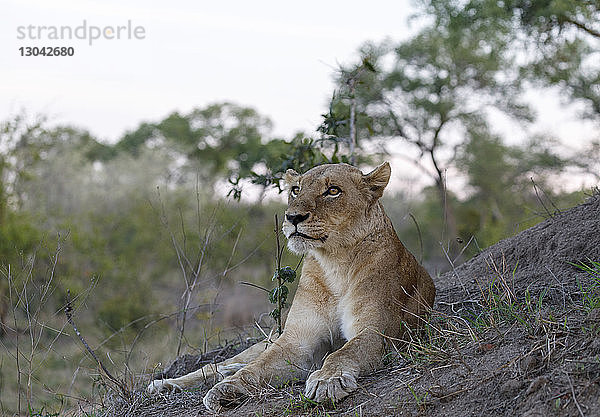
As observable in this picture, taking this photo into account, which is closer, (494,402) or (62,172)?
(494,402)

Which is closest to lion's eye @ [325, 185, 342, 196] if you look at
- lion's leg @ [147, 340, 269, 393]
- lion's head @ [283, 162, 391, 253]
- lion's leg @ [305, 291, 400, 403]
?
lion's head @ [283, 162, 391, 253]

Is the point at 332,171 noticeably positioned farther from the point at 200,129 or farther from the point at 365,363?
the point at 200,129

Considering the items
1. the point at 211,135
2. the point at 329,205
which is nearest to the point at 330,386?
the point at 329,205

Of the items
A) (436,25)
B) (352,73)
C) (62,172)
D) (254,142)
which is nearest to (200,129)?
(254,142)

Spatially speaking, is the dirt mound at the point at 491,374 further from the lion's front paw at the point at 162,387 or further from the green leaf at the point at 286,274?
the green leaf at the point at 286,274

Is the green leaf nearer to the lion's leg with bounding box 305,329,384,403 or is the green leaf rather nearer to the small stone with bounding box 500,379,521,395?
the lion's leg with bounding box 305,329,384,403

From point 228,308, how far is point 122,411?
483 inches

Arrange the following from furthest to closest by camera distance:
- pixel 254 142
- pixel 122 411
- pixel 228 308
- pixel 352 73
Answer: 1. pixel 254 142
2. pixel 228 308
3. pixel 352 73
4. pixel 122 411

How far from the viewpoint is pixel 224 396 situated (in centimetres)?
372

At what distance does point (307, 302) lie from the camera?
13.9 feet

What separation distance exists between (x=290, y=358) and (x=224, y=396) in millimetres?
518

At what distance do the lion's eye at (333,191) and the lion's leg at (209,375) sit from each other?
122 centimetres

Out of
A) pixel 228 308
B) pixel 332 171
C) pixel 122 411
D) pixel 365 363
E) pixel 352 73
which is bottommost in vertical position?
pixel 228 308

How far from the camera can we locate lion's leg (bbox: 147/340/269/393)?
465 centimetres
